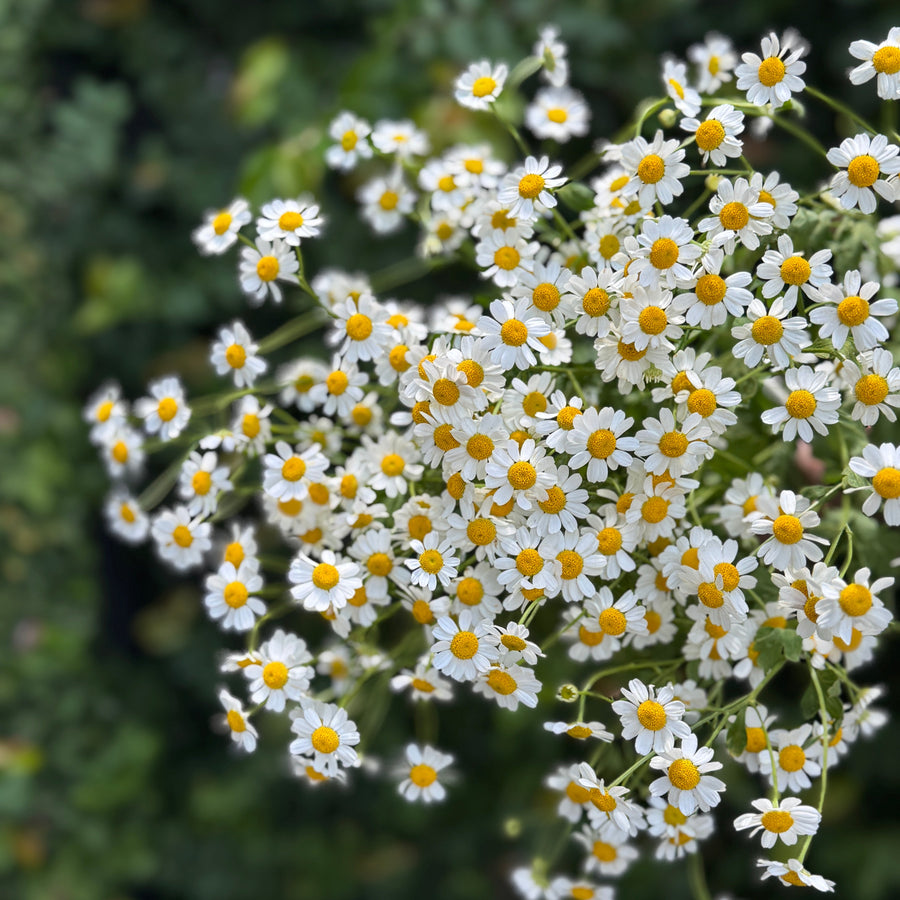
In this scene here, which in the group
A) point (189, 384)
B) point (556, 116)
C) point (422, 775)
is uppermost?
point (556, 116)

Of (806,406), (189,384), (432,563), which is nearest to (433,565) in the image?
(432,563)

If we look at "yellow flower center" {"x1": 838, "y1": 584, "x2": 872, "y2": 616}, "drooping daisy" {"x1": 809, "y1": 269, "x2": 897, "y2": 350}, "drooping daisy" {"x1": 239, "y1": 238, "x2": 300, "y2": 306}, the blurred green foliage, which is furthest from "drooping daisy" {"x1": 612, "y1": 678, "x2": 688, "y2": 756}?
the blurred green foliage

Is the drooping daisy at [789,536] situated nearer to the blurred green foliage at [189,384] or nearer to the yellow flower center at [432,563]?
the yellow flower center at [432,563]

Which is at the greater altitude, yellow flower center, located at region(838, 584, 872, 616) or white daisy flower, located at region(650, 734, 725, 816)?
yellow flower center, located at region(838, 584, 872, 616)

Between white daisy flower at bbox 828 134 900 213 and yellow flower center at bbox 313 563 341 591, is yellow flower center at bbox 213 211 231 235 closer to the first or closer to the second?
yellow flower center at bbox 313 563 341 591

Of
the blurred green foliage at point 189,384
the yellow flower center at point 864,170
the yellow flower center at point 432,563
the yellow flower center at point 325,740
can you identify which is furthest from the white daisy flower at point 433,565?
the blurred green foliage at point 189,384

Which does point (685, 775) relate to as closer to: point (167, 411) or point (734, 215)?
point (734, 215)

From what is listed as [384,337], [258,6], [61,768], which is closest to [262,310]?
[258,6]

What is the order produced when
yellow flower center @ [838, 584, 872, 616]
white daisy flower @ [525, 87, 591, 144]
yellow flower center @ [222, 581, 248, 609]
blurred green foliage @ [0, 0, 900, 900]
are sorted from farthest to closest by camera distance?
blurred green foliage @ [0, 0, 900, 900] < white daisy flower @ [525, 87, 591, 144] < yellow flower center @ [222, 581, 248, 609] < yellow flower center @ [838, 584, 872, 616]
